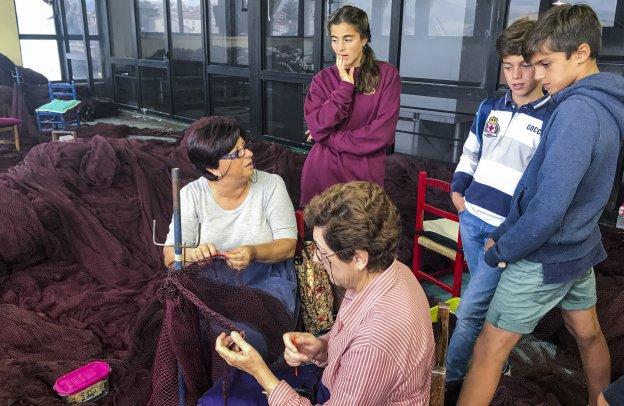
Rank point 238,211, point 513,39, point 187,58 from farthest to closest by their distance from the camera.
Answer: point 187,58 → point 238,211 → point 513,39

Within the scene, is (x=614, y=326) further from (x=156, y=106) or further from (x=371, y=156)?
(x=156, y=106)

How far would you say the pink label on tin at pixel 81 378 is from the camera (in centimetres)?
207

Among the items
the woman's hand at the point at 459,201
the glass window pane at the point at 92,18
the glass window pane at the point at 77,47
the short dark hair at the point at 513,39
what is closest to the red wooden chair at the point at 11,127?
the glass window pane at the point at 92,18

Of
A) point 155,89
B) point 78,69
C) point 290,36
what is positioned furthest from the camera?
point 78,69

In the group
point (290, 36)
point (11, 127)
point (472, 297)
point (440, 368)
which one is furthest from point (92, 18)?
point (440, 368)

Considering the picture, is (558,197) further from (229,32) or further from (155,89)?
(155,89)

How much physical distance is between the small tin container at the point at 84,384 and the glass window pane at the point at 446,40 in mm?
3659

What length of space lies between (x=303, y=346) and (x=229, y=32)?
623cm

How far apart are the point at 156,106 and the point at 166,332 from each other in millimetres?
7914

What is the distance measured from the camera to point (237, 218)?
2160mm

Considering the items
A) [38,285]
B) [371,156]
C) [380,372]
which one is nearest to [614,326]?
[371,156]

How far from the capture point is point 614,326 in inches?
94.1

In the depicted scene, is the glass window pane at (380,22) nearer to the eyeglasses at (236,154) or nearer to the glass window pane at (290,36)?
the glass window pane at (290,36)

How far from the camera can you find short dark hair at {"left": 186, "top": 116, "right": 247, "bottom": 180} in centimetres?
203
